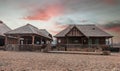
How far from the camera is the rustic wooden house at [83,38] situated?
4594cm

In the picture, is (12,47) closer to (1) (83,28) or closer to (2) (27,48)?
(2) (27,48)

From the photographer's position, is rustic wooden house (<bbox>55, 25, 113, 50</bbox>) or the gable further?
the gable

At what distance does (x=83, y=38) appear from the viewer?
48.7m

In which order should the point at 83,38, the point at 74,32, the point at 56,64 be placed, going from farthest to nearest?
the point at 83,38 < the point at 74,32 < the point at 56,64

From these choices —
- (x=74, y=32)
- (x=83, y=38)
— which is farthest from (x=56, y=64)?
(x=83, y=38)

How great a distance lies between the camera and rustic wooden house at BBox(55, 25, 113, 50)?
45.9m

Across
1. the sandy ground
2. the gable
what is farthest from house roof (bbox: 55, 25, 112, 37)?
the sandy ground

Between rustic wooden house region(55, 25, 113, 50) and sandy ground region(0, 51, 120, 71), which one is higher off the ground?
rustic wooden house region(55, 25, 113, 50)

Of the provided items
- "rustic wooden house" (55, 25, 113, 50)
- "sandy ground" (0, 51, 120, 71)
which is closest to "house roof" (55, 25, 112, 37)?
"rustic wooden house" (55, 25, 113, 50)

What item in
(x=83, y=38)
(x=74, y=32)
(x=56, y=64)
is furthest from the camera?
(x=83, y=38)

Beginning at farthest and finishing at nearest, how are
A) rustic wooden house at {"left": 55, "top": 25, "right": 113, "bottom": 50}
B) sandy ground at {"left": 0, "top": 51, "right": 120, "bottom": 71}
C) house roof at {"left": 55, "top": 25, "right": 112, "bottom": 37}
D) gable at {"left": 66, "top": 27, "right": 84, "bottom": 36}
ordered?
house roof at {"left": 55, "top": 25, "right": 112, "bottom": 37}
gable at {"left": 66, "top": 27, "right": 84, "bottom": 36}
rustic wooden house at {"left": 55, "top": 25, "right": 113, "bottom": 50}
sandy ground at {"left": 0, "top": 51, "right": 120, "bottom": 71}

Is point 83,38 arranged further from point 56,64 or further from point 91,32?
point 56,64

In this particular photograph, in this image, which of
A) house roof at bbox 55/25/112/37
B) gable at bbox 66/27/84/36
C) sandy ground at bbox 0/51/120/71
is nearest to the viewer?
sandy ground at bbox 0/51/120/71

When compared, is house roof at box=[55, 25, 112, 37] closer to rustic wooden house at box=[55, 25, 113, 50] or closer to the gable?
rustic wooden house at box=[55, 25, 113, 50]
